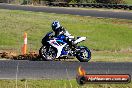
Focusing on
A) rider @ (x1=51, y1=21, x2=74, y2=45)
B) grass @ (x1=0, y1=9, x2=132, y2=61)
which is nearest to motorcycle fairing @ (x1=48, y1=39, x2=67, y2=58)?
rider @ (x1=51, y1=21, x2=74, y2=45)

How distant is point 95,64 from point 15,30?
1475cm

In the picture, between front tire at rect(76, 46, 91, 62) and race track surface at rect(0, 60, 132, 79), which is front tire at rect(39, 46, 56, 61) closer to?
front tire at rect(76, 46, 91, 62)

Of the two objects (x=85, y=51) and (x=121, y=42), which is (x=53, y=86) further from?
(x=121, y=42)

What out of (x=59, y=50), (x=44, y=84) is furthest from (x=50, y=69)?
(x=59, y=50)

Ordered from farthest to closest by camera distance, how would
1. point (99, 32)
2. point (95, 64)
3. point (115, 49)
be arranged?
point (99, 32) < point (115, 49) < point (95, 64)

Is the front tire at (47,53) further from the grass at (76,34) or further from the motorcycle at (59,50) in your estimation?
the grass at (76,34)

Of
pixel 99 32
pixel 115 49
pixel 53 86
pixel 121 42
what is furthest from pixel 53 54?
pixel 99 32

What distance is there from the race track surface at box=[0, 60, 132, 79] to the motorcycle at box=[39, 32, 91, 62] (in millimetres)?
1402

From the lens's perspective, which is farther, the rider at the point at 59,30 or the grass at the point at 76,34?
the grass at the point at 76,34

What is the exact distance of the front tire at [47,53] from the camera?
698 inches

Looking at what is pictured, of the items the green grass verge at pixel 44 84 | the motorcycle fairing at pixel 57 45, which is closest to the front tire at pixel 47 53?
the motorcycle fairing at pixel 57 45

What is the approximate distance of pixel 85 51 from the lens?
18.1m

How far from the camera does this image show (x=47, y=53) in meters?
17.8

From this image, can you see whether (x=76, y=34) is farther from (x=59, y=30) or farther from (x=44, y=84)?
(x=44, y=84)
